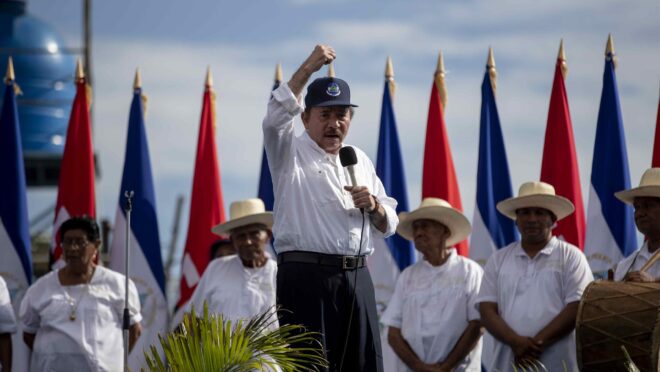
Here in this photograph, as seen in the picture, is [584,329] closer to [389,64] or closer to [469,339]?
[469,339]

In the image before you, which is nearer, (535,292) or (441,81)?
(535,292)

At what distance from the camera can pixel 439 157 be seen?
1261 cm

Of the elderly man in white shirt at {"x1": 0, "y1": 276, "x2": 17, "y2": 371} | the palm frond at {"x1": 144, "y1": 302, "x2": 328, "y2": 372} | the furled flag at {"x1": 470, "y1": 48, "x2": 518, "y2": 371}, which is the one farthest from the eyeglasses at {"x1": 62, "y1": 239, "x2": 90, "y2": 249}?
the furled flag at {"x1": 470, "y1": 48, "x2": 518, "y2": 371}

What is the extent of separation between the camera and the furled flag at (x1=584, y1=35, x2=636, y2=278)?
1123 centimetres

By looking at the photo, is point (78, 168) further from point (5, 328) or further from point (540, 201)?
point (540, 201)

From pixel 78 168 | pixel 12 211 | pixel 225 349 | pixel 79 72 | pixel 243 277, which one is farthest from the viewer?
pixel 79 72

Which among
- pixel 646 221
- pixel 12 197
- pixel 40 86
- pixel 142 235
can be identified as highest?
pixel 40 86

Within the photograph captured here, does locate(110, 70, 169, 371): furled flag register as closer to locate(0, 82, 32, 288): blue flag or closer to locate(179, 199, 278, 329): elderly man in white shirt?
locate(0, 82, 32, 288): blue flag

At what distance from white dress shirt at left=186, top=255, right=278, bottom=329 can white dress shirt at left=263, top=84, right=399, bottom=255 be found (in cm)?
332

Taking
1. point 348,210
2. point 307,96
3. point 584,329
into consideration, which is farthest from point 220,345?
point 584,329

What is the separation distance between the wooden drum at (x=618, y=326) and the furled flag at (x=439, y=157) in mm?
4846

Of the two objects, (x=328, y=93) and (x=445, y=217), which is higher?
(x=328, y=93)

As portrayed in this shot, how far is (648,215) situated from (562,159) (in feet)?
10.5

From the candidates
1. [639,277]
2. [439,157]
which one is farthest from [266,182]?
[639,277]
